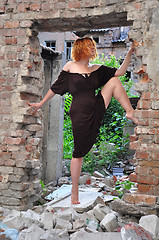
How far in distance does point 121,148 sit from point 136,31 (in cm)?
470

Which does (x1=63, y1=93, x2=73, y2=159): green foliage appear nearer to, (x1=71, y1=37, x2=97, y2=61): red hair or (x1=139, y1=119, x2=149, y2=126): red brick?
(x1=71, y1=37, x2=97, y2=61): red hair

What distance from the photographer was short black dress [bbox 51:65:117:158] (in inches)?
131

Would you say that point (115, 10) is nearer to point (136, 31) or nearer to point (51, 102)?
point (136, 31)

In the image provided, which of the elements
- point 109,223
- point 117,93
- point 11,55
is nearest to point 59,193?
point 109,223

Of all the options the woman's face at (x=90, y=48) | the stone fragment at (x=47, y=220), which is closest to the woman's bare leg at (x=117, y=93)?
the woman's face at (x=90, y=48)

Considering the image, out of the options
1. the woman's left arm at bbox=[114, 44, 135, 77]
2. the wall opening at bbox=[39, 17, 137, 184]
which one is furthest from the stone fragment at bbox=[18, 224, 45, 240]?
the wall opening at bbox=[39, 17, 137, 184]

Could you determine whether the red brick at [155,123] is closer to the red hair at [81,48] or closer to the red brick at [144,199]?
the red brick at [144,199]

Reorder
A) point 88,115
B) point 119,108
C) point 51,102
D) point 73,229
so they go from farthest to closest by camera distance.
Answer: point 119,108 → point 51,102 → point 88,115 → point 73,229

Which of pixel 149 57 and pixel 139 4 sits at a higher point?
pixel 139 4

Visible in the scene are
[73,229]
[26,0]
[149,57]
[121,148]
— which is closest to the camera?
[73,229]

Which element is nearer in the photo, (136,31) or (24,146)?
(136,31)

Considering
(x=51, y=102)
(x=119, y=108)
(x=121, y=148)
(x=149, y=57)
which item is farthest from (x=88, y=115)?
(x=119, y=108)

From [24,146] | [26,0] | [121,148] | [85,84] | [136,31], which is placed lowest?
[121,148]

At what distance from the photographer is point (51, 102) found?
564 centimetres
